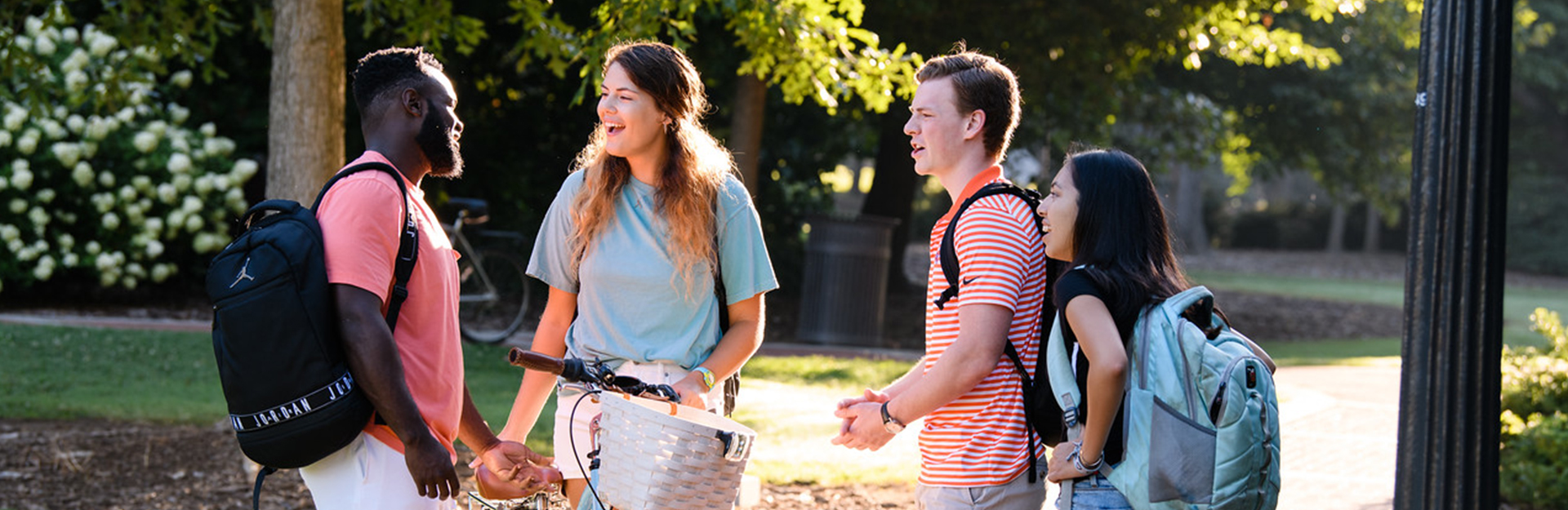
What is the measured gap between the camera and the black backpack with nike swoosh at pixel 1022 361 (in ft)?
9.51

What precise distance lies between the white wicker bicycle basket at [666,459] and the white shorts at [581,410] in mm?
611

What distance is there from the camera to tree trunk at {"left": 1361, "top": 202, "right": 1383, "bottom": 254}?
40.7 m

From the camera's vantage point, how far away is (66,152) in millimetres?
12344

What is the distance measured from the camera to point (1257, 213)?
136 feet

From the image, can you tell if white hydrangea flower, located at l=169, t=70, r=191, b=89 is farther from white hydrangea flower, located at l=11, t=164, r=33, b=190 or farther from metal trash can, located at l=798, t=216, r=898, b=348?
metal trash can, located at l=798, t=216, r=898, b=348

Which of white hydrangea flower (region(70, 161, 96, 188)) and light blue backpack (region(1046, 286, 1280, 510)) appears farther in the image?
white hydrangea flower (region(70, 161, 96, 188))

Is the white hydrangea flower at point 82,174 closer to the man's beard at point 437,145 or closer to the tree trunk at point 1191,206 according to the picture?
the man's beard at point 437,145

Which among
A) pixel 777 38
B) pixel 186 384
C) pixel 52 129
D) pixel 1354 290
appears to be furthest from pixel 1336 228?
pixel 186 384

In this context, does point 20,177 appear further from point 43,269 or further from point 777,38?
point 777,38

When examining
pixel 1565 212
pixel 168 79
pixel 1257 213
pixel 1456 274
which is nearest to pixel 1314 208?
pixel 1257 213

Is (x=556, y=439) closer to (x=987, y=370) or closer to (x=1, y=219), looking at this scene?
(x=987, y=370)

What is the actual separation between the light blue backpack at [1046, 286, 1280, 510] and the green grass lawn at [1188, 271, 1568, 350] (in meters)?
19.0

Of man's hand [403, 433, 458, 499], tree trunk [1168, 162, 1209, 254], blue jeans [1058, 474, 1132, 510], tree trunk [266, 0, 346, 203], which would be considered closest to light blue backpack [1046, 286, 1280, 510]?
blue jeans [1058, 474, 1132, 510]

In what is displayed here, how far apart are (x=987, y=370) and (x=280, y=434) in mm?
1432
